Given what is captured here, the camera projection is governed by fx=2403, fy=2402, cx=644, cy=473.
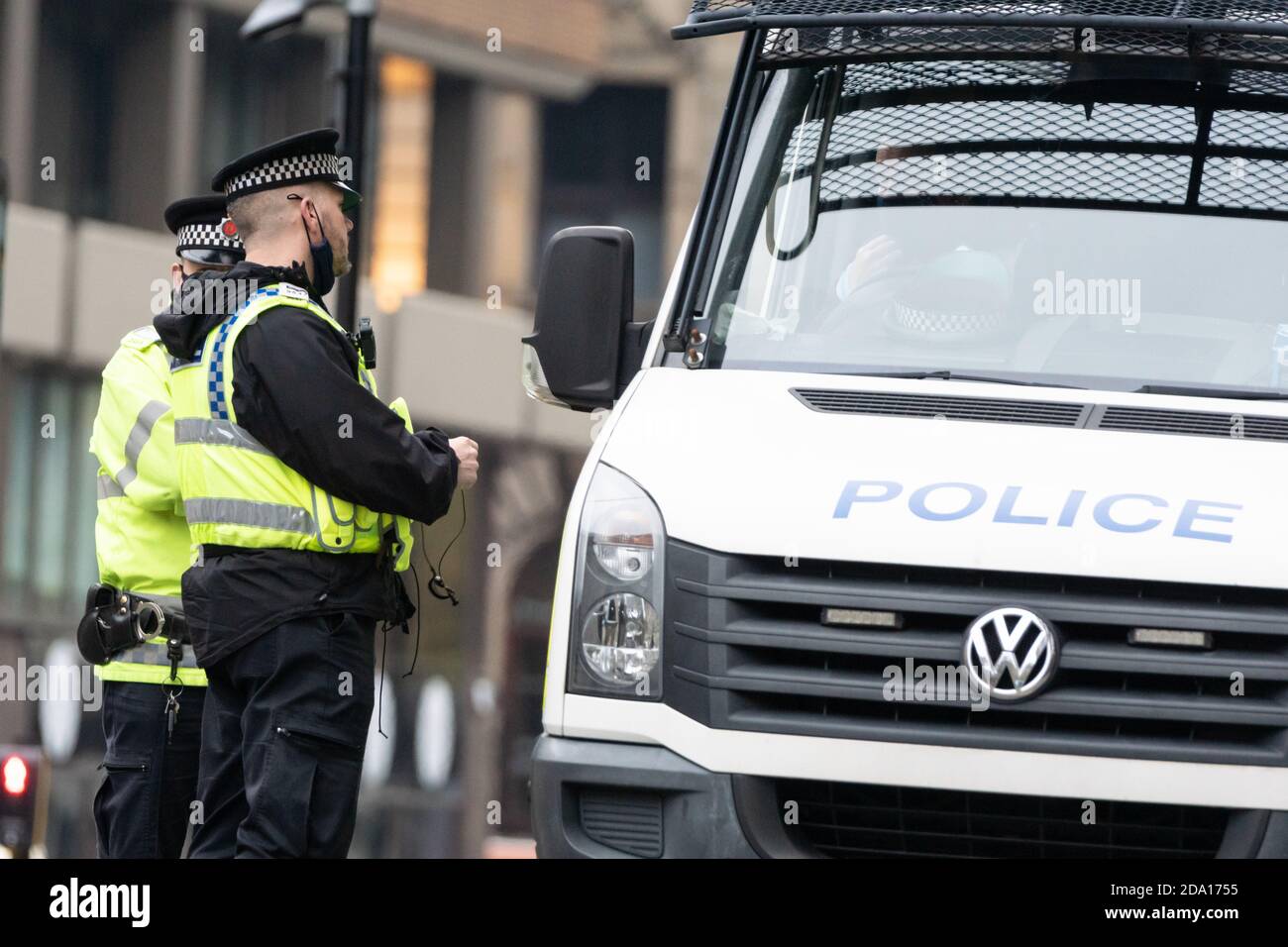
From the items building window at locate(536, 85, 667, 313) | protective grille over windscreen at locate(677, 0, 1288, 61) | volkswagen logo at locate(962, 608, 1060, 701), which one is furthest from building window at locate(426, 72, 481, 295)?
volkswagen logo at locate(962, 608, 1060, 701)

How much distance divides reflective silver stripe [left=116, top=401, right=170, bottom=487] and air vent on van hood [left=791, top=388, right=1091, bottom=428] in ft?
6.88

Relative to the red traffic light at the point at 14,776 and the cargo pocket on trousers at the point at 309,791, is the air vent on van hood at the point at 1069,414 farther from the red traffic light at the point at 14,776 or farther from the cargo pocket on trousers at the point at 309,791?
the red traffic light at the point at 14,776

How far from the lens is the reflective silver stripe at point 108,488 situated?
675cm

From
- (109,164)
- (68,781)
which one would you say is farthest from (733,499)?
(109,164)

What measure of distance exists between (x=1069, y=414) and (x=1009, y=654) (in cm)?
67

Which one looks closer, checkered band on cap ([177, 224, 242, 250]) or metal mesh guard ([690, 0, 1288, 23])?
A: metal mesh guard ([690, 0, 1288, 23])

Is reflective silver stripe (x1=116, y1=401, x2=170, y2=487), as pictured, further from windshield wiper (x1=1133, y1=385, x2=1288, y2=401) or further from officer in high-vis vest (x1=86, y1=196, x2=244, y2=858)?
windshield wiper (x1=1133, y1=385, x2=1288, y2=401)

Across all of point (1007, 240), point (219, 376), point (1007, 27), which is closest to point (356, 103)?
point (219, 376)

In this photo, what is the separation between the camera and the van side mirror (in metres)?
5.95

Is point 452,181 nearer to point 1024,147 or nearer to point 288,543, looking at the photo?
point 1024,147

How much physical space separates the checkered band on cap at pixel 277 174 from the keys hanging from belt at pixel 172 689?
4.30 feet

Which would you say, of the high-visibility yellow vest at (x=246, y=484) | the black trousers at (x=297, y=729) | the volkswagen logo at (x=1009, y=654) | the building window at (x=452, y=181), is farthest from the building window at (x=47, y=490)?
the volkswagen logo at (x=1009, y=654)

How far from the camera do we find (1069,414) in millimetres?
5348
